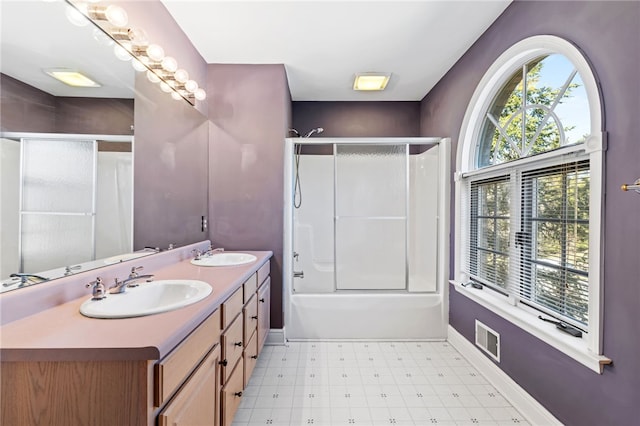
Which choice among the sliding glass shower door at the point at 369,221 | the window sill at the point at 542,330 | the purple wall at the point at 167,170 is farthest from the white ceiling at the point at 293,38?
the window sill at the point at 542,330

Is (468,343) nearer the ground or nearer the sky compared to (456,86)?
nearer the ground

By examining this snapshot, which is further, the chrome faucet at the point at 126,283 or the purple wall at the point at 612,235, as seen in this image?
the chrome faucet at the point at 126,283

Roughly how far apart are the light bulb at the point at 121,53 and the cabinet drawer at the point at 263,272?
5.11 feet

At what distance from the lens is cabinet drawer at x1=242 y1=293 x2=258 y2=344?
1727 millimetres

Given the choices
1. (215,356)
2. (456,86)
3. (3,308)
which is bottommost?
(215,356)

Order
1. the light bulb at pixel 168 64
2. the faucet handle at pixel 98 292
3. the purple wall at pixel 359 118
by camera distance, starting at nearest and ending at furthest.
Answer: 1. the faucet handle at pixel 98 292
2. the light bulb at pixel 168 64
3. the purple wall at pixel 359 118

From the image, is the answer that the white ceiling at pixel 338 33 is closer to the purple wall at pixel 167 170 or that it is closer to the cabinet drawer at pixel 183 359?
the purple wall at pixel 167 170

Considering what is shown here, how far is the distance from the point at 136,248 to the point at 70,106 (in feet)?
2.63

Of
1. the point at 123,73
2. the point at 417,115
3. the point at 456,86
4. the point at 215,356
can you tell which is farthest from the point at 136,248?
the point at 417,115

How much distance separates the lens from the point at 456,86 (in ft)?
8.30

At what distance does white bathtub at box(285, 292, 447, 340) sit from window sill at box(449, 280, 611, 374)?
0.56m

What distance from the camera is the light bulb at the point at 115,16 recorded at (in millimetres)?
1322

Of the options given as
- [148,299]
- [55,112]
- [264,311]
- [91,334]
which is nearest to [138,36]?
[55,112]

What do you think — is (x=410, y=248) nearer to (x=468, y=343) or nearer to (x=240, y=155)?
(x=468, y=343)
